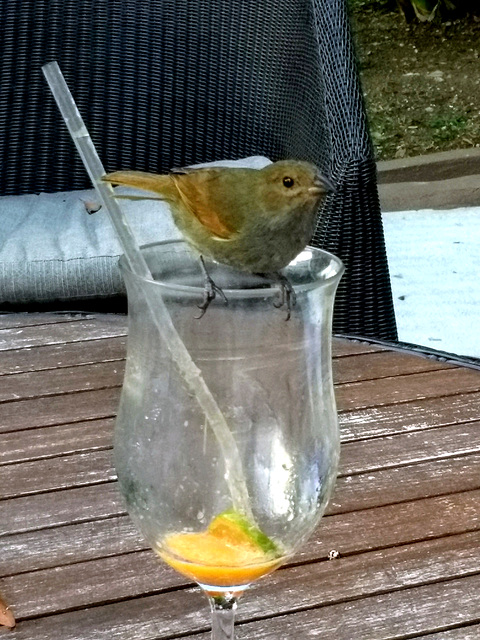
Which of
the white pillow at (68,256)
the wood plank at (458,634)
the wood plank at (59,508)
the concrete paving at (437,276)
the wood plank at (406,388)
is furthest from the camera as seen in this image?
the concrete paving at (437,276)

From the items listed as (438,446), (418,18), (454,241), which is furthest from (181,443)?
(418,18)

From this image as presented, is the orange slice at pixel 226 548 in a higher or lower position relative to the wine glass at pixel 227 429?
lower

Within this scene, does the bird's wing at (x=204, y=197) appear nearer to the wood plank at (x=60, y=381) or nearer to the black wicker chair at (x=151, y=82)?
the wood plank at (x=60, y=381)

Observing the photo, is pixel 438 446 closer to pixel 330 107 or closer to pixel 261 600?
pixel 261 600

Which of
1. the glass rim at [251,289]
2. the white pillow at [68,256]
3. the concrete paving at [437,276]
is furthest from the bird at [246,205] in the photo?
the concrete paving at [437,276]

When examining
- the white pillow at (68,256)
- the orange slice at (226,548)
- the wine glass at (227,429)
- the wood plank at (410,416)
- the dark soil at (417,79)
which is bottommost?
the dark soil at (417,79)

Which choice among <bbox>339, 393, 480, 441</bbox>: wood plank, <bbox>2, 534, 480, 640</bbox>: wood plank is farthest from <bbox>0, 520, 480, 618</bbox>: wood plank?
<bbox>339, 393, 480, 441</bbox>: wood plank
